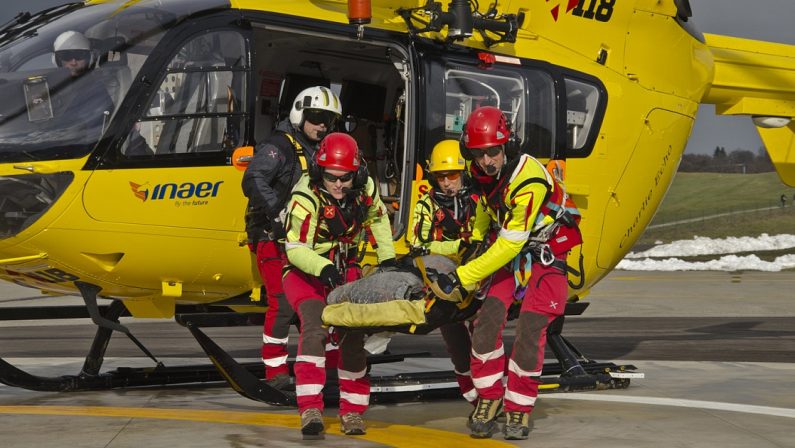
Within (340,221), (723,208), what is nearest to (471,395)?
(340,221)

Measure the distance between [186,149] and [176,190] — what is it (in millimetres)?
287

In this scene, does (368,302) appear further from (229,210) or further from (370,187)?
(229,210)

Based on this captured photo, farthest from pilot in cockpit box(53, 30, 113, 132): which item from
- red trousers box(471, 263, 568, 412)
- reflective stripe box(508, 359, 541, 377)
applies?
reflective stripe box(508, 359, 541, 377)

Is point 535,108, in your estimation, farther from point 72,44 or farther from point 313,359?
point 72,44

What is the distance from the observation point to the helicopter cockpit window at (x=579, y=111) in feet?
31.3

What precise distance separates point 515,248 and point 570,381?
2416mm

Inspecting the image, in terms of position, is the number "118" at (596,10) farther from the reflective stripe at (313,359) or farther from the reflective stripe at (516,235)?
the reflective stripe at (313,359)

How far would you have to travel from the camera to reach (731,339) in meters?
13.0

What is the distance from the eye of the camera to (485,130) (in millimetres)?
6980

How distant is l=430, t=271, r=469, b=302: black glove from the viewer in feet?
22.2

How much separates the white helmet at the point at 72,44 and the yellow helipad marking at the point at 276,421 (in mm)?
2378

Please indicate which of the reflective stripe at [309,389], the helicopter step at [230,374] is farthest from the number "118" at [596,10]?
the reflective stripe at [309,389]

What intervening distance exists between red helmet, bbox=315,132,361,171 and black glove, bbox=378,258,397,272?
24.9 inches

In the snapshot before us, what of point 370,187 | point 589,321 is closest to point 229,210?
point 370,187
